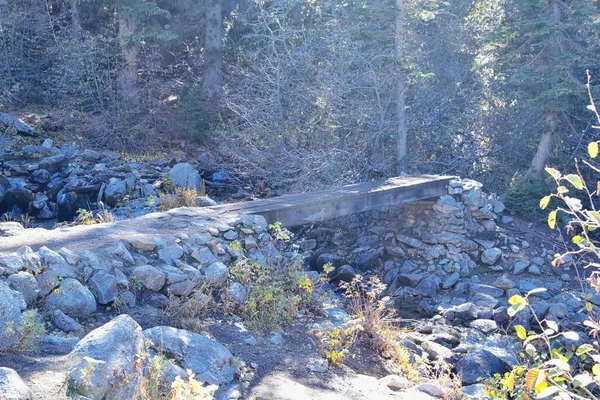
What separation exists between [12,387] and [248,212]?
5679 mm

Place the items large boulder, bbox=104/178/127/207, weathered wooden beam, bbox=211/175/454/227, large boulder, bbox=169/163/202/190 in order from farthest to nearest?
large boulder, bbox=169/163/202/190 < large boulder, bbox=104/178/127/207 < weathered wooden beam, bbox=211/175/454/227

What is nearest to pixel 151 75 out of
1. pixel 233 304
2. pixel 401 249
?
pixel 401 249

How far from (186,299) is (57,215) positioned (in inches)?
291

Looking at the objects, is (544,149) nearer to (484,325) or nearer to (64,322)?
(484,325)

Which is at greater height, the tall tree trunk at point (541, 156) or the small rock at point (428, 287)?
the tall tree trunk at point (541, 156)

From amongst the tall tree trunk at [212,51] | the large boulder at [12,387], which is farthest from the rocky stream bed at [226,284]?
the tall tree trunk at [212,51]

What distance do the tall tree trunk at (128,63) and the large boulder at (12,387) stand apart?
635 inches

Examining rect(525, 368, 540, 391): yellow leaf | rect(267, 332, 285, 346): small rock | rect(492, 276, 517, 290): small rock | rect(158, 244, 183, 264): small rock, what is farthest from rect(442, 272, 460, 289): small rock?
rect(525, 368, 540, 391): yellow leaf

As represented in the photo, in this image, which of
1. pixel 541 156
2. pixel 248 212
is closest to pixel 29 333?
pixel 248 212

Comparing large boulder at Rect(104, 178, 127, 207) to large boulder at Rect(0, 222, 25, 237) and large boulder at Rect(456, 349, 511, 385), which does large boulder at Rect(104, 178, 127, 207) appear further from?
large boulder at Rect(456, 349, 511, 385)

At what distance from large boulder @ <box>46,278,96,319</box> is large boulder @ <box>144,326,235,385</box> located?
86 centimetres

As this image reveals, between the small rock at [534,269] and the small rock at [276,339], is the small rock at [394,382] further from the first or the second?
the small rock at [534,269]

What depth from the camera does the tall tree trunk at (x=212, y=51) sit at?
1973 cm

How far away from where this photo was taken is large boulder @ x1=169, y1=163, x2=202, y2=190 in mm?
14039
